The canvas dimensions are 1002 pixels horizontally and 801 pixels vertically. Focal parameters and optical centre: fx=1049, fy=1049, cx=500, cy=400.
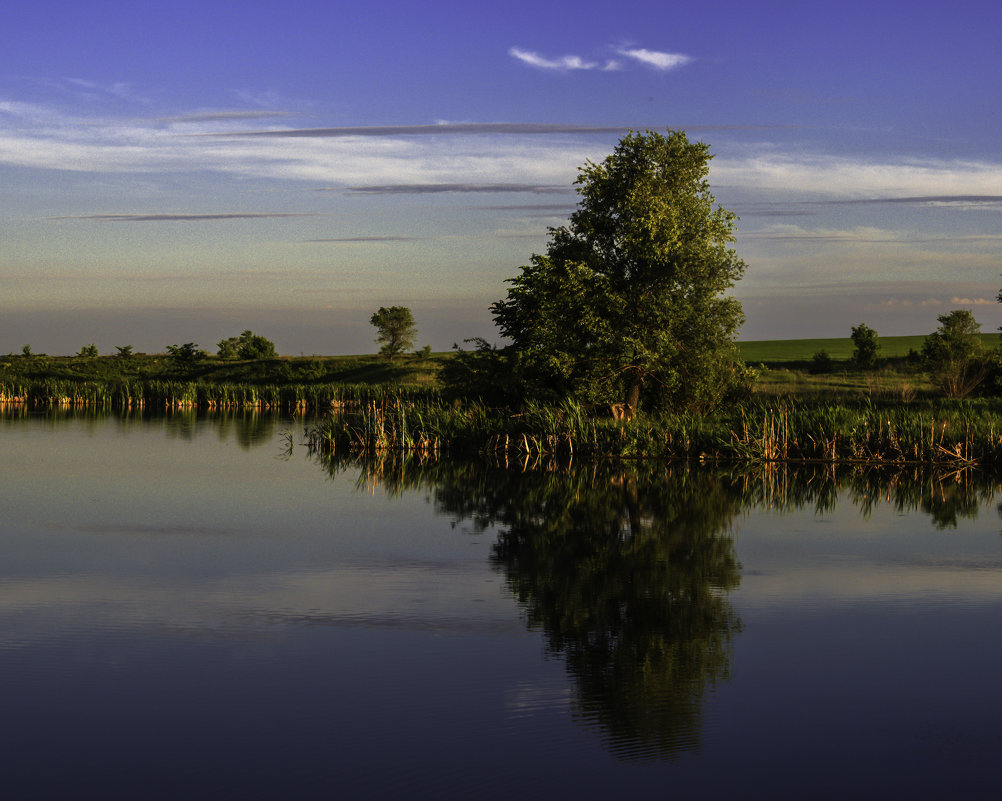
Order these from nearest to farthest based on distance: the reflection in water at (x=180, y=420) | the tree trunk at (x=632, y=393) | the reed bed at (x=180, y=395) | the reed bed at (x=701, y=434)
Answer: the reed bed at (x=701, y=434) → the tree trunk at (x=632, y=393) → the reflection in water at (x=180, y=420) → the reed bed at (x=180, y=395)

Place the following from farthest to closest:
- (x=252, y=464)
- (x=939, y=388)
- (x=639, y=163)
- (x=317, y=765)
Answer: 1. (x=939, y=388)
2. (x=639, y=163)
3. (x=252, y=464)
4. (x=317, y=765)

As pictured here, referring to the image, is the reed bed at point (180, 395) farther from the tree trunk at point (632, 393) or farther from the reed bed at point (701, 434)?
the tree trunk at point (632, 393)

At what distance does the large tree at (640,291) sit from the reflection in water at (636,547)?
4.81 meters

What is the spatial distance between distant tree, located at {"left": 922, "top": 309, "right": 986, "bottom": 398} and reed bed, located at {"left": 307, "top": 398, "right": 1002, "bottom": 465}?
1023 cm

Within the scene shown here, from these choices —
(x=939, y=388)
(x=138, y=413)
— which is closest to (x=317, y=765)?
(x=939, y=388)

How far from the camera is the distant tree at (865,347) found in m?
70.8

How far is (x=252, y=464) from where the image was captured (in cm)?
3538

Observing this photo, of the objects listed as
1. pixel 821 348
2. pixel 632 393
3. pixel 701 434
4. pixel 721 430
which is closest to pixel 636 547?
pixel 721 430

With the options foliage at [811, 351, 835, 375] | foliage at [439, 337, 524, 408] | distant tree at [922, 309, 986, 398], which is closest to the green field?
foliage at [811, 351, 835, 375]

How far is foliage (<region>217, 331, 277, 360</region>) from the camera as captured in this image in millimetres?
104625

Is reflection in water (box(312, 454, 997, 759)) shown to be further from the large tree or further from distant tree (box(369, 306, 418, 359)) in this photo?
distant tree (box(369, 306, 418, 359))

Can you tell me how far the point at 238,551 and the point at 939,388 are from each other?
4288 centimetres

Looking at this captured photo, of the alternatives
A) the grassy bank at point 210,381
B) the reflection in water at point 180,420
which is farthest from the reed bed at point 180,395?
the reflection in water at point 180,420

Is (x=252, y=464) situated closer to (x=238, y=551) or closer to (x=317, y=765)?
(x=238, y=551)
